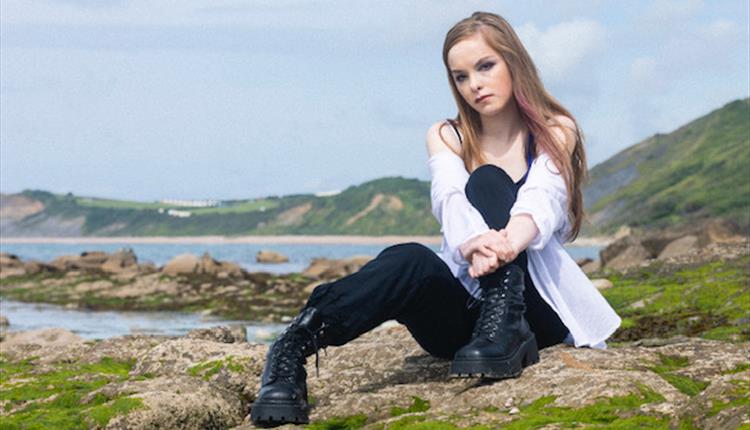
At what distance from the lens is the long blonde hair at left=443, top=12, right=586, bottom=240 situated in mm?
6227

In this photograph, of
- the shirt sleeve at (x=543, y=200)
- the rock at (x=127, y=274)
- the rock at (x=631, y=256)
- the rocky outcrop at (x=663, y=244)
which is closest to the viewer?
the shirt sleeve at (x=543, y=200)

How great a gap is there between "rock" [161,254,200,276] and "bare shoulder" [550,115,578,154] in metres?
39.5

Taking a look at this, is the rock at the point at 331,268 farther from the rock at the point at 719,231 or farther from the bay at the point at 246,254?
the rock at the point at 719,231

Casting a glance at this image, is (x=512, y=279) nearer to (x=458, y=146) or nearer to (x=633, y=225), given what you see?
(x=458, y=146)

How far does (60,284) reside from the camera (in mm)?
44531

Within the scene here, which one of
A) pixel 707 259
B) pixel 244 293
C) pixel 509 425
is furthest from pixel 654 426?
pixel 244 293

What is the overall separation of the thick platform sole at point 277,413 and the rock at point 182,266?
39.8m

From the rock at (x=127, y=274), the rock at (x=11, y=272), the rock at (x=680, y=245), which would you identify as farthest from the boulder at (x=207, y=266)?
the rock at (x=680, y=245)

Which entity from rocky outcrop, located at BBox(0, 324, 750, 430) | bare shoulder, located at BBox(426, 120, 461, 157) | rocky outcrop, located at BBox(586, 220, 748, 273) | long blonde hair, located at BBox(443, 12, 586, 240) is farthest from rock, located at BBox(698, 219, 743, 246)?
bare shoulder, located at BBox(426, 120, 461, 157)

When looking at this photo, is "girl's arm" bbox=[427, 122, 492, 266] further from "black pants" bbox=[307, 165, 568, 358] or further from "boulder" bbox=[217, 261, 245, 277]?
"boulder" bbox=[217, 261, 245, 277]

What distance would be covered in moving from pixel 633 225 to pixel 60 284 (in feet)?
457

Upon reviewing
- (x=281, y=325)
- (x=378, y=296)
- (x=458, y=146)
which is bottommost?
(x=281, y=325)

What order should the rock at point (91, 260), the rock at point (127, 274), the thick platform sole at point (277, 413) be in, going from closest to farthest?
the thick platform sole at point (277, 413) → the rock at point (127, 274) → the rock at point (91, 260)

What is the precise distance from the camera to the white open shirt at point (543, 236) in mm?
5891
